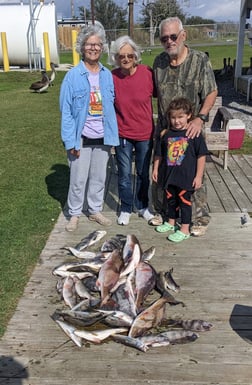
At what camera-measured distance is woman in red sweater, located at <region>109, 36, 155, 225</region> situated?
4.01 meters

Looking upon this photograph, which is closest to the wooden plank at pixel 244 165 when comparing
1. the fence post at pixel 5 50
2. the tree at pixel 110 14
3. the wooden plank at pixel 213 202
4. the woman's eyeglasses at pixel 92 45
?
the wooden plank at pixel 213 202

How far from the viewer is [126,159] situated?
4543 millimetres

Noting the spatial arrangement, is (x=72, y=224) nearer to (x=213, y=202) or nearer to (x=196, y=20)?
(x=213, y=202)

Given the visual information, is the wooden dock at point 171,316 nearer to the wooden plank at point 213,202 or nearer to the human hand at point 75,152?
the wooden plank at point 213,202

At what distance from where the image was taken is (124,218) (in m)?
4.80

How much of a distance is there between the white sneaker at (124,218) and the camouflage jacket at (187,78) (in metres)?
1.30

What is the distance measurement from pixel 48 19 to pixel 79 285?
26.2 m

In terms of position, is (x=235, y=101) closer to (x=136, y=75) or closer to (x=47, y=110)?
(x=47, y=110)

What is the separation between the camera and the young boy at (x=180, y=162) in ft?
13.3

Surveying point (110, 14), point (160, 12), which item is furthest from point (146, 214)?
point (110, 14)

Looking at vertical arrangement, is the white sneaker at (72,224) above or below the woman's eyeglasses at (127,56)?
below

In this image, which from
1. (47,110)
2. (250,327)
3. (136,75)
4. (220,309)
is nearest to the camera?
(250,327)

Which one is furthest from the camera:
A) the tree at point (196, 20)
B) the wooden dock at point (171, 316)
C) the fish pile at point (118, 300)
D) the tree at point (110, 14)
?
the tree at point (196, 20)

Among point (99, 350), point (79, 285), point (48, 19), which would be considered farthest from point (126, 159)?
point (48, 19)
